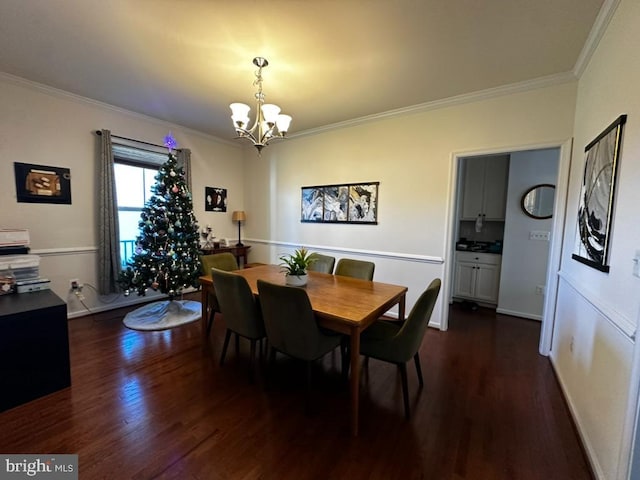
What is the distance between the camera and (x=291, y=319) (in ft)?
5.80

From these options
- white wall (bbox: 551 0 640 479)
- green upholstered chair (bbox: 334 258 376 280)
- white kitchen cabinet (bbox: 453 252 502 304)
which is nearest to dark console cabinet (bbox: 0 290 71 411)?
green upholstered chair (bbox: 334 258 376 280)

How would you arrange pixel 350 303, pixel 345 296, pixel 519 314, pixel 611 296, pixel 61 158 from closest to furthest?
A: pixel 611 296 → pixel 350 303 → pixel 345 296 → pixel 61 158 → pixel 519 314

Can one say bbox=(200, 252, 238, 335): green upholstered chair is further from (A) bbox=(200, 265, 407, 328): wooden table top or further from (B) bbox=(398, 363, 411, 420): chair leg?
(B) bbox=(398, 363, 411, 420): chair leg

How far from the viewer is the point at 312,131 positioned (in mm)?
4125

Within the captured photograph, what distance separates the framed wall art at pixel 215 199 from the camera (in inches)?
182

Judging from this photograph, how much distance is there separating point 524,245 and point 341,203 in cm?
252

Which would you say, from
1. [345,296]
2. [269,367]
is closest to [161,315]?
[269,367]

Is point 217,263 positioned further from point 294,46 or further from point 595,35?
point 595,35

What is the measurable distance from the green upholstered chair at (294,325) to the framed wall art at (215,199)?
130 inches

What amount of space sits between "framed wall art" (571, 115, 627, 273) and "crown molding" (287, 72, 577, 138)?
2.80ft

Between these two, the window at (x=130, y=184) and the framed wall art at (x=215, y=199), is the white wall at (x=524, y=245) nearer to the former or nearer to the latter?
the framed wall art at (x=215, y=199)

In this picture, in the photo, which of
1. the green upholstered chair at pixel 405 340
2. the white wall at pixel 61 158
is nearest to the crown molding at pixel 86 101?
the white wall at pixel 61 158

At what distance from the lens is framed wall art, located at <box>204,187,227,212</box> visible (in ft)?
15.2

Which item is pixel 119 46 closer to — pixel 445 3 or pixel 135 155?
pixel 135 155
